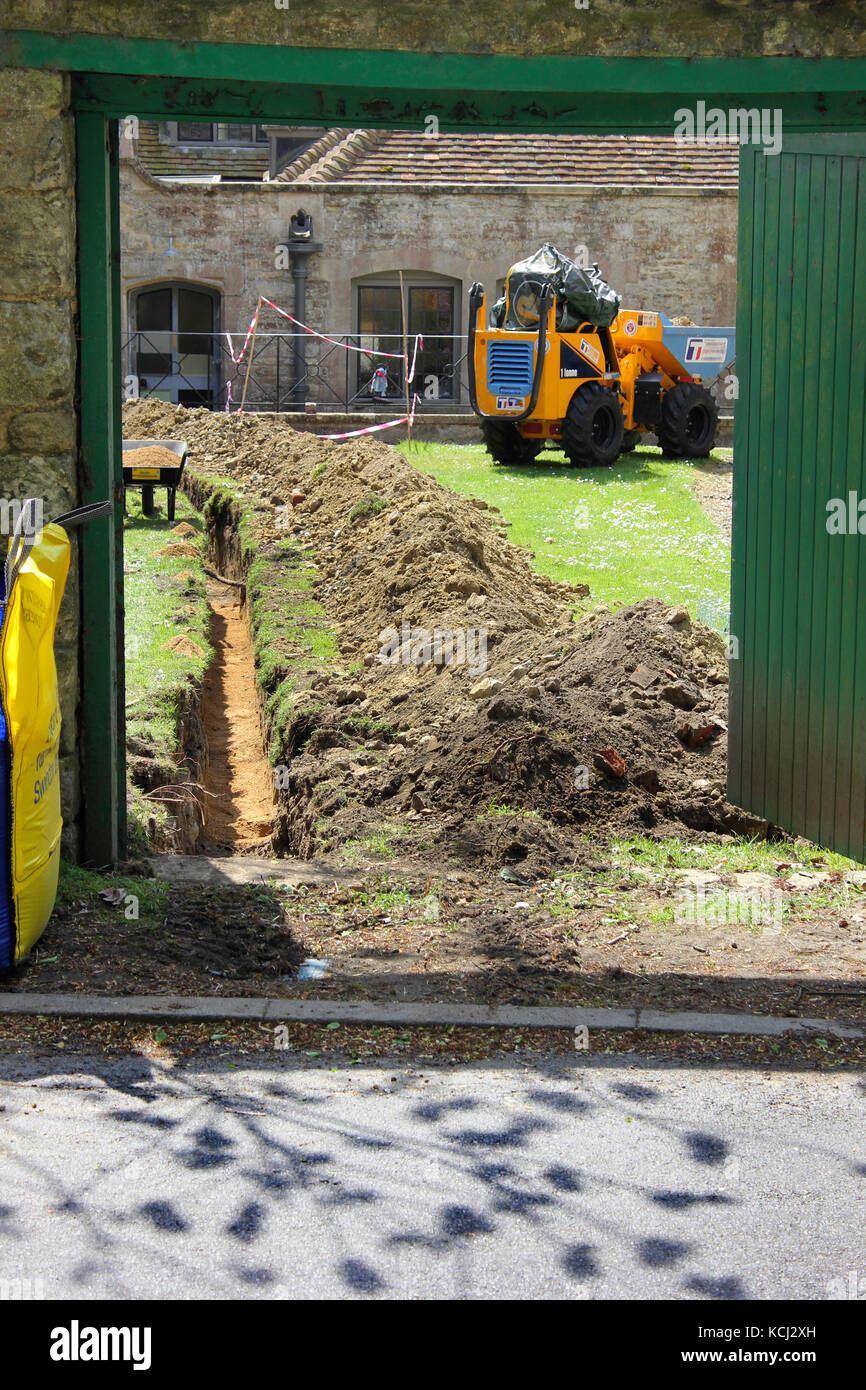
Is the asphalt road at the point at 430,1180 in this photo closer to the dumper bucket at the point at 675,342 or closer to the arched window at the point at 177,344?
the dumper bucket at the point at 675,342

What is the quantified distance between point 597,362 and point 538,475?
1.83m

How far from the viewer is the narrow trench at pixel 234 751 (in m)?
9.87

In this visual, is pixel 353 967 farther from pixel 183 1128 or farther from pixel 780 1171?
pixel 780 1171

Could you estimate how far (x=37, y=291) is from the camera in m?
5.80

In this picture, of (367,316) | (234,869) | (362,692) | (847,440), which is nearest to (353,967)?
(234,869)

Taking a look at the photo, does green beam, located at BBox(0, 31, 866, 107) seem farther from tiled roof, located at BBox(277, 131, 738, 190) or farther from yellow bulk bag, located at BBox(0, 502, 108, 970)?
tiled roof, located at BBox(277, 131, 738, 190)

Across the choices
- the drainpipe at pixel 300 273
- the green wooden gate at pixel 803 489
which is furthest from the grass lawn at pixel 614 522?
the drainpipe at pixel 300 273

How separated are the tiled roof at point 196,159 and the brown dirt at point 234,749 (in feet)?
65.6

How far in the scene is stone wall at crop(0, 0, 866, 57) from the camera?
18.4ft

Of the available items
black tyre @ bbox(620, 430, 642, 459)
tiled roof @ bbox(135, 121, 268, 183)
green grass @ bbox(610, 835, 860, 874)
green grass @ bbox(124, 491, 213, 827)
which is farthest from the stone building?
green grass @ bbox(610, 835, 860, 874)

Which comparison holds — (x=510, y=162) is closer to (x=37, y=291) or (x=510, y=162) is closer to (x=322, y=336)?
(x=322, y=336)

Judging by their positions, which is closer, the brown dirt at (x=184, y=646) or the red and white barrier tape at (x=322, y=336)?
the brown dirt at (x=184, y=646)

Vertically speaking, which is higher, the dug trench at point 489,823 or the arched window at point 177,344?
the arched window at point 177,344

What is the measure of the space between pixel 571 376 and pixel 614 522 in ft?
13.9
